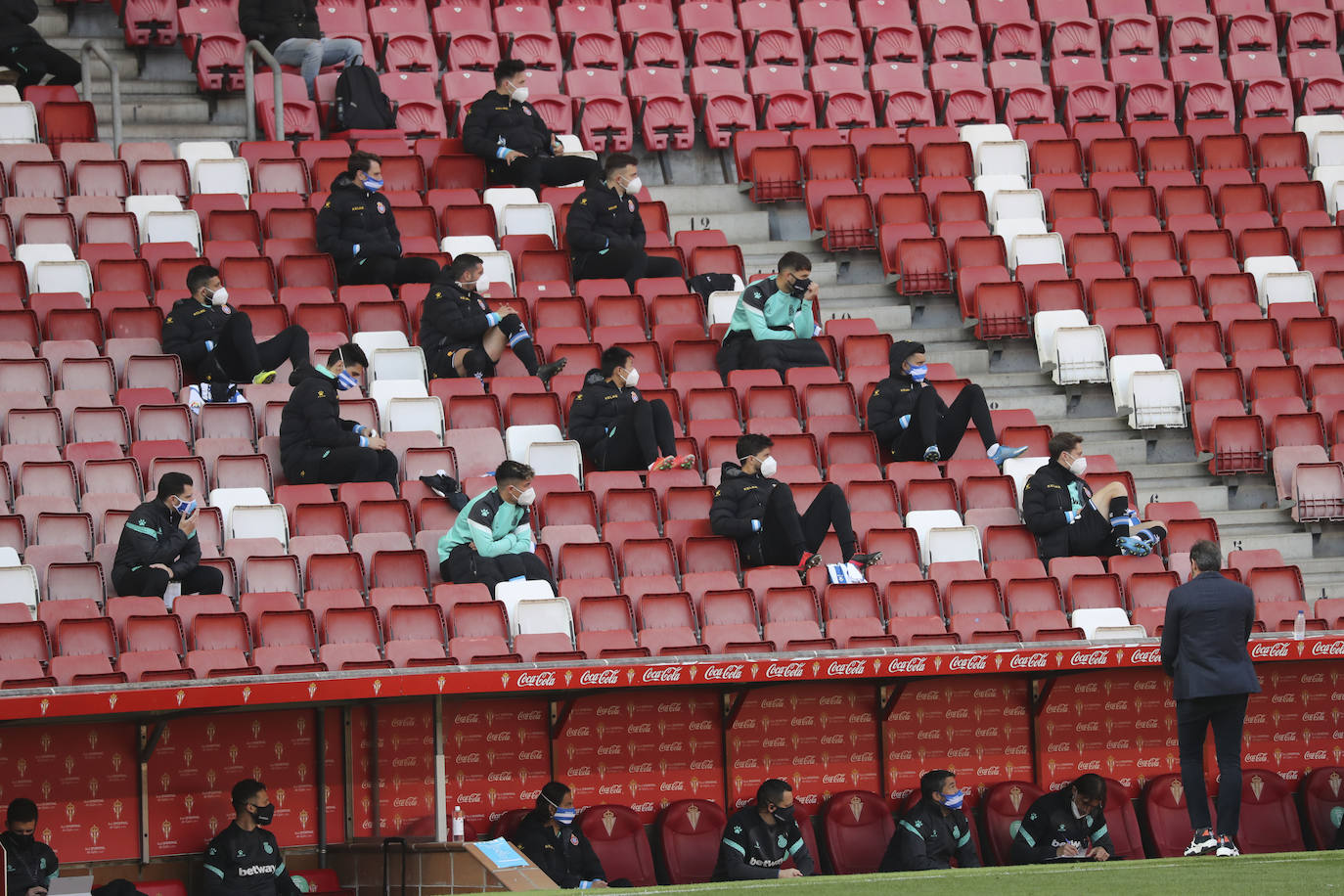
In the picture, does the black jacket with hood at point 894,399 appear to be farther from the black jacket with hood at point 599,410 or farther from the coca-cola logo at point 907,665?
the coca-cola logo at point 907,665

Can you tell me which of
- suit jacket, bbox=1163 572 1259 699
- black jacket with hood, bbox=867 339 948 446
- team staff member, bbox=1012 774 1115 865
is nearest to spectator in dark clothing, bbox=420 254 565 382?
black jacket with hood, bbox=867 339 948 446

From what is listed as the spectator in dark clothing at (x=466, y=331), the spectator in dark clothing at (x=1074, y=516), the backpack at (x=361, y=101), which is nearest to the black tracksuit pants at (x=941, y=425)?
the spectator in dark clothing at (x=1074, y=516)

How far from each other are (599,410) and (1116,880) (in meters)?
6.25

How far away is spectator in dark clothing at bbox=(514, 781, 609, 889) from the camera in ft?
36.2

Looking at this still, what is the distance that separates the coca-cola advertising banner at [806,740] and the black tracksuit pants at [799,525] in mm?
1079

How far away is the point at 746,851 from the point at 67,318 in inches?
252

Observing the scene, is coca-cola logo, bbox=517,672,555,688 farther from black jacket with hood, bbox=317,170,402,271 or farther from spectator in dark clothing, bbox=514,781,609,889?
black jacket with hood, bbox=317,170,402,271

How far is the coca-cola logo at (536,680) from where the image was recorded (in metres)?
10.5

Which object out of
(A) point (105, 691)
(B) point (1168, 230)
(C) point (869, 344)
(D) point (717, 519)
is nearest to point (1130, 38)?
(B) point (1168, 230)

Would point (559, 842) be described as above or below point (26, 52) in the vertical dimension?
below

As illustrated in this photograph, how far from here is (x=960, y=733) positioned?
1264 centimetres

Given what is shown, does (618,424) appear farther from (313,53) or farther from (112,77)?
(112,77)

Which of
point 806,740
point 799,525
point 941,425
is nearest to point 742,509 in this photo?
point 799,525

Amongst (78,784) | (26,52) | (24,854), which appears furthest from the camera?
(26,52)
